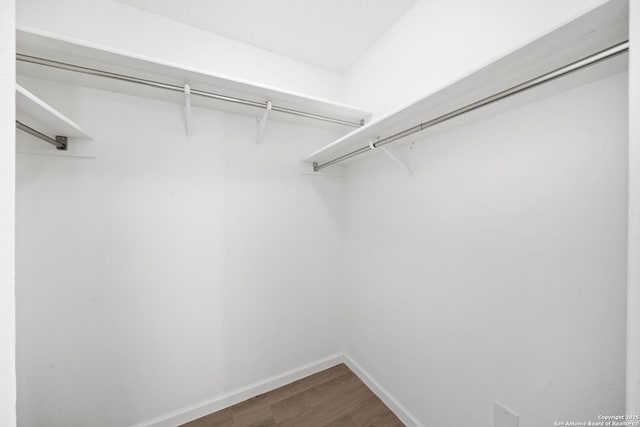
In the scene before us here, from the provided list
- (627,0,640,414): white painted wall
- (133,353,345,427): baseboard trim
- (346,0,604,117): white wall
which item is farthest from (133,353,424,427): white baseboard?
(346,0,604,117): white wall

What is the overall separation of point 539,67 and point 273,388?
238 cm

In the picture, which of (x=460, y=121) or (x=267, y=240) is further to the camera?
(x=267, y=240)

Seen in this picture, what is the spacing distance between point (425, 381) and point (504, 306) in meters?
0.71

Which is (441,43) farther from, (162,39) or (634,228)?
(162,39)

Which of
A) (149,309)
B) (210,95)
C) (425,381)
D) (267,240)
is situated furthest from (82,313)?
(425,381)

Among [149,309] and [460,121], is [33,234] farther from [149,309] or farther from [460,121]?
[460,121]

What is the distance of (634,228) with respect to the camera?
0.48 m

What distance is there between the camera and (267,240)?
1.77 metres

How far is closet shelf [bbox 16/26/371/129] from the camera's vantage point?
0.96 meters

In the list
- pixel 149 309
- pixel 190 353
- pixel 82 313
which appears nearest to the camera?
pixel 82 313

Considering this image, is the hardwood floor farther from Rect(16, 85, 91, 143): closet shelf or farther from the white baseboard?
Rect(16, 85, 91, 143): closet shelf

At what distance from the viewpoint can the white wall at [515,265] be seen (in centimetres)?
77
